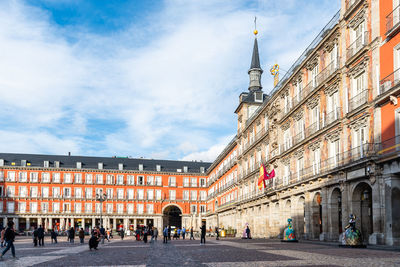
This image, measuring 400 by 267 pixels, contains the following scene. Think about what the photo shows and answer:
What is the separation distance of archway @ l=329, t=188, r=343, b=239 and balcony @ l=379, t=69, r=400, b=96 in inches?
330

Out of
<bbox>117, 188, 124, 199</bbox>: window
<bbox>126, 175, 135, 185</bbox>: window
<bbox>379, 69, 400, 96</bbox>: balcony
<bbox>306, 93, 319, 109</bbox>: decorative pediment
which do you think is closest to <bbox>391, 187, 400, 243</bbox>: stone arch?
<bbox>379, 69, 400, 96</bbox>: balcony

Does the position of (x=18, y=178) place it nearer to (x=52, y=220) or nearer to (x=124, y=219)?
(x=52, y=220)

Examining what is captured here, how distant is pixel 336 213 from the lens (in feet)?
93.0

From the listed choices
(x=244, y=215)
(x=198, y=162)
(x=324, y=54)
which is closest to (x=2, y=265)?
(x=324, y=54)

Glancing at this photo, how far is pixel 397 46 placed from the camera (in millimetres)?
21438

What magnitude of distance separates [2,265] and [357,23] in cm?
2247

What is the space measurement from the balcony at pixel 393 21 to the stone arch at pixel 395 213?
7812mm

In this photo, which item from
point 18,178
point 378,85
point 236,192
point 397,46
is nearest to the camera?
point 397,46

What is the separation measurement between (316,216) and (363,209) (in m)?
6.45

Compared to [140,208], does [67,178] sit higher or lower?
→ higher

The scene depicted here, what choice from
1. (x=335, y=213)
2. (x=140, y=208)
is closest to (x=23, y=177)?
(x=140, y=208)

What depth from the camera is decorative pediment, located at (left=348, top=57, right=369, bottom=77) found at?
24.3 m

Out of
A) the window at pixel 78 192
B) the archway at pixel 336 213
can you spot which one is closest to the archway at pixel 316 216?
the archway at pixel 336 213

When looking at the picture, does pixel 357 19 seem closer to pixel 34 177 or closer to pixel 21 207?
pixel 34 177
